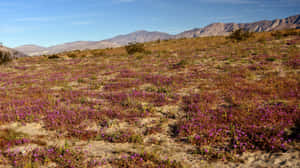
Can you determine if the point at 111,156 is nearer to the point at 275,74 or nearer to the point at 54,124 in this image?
the point at 54,124

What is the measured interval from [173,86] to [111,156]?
7.61m

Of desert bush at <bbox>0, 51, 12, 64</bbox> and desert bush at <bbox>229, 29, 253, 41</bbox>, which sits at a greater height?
desert bush at <bbox>229, 29, 253, 41</bbox>

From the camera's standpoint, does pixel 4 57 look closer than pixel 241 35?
Yes

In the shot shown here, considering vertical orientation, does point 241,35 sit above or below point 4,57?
above

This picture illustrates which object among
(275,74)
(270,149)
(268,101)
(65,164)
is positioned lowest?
(65,164)

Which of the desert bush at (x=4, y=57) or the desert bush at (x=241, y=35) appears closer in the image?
the desert bush at (x=4, y=57)

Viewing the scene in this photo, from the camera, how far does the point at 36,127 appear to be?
7.42 m

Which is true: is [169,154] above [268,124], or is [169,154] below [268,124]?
below

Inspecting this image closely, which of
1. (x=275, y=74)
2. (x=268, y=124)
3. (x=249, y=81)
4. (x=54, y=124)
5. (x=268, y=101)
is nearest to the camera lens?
(x=268, y=124)

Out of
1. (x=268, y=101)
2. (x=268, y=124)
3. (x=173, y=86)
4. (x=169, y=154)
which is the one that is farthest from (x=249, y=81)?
(x=169, y=154)

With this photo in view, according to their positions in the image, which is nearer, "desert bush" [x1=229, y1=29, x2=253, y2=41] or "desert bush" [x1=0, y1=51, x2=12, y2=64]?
"desert bush" [x1=0, y1=51, x2=12, y2=64]

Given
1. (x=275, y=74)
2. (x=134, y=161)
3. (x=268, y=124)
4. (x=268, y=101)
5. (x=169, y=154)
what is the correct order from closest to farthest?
(x=134, y=161) < (x=169, y=154) < (x=268, y=124) < (x=268, y=101) < (x=275, y=74)

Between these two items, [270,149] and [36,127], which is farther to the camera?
[36,127]

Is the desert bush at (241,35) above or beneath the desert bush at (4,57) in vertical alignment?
above
